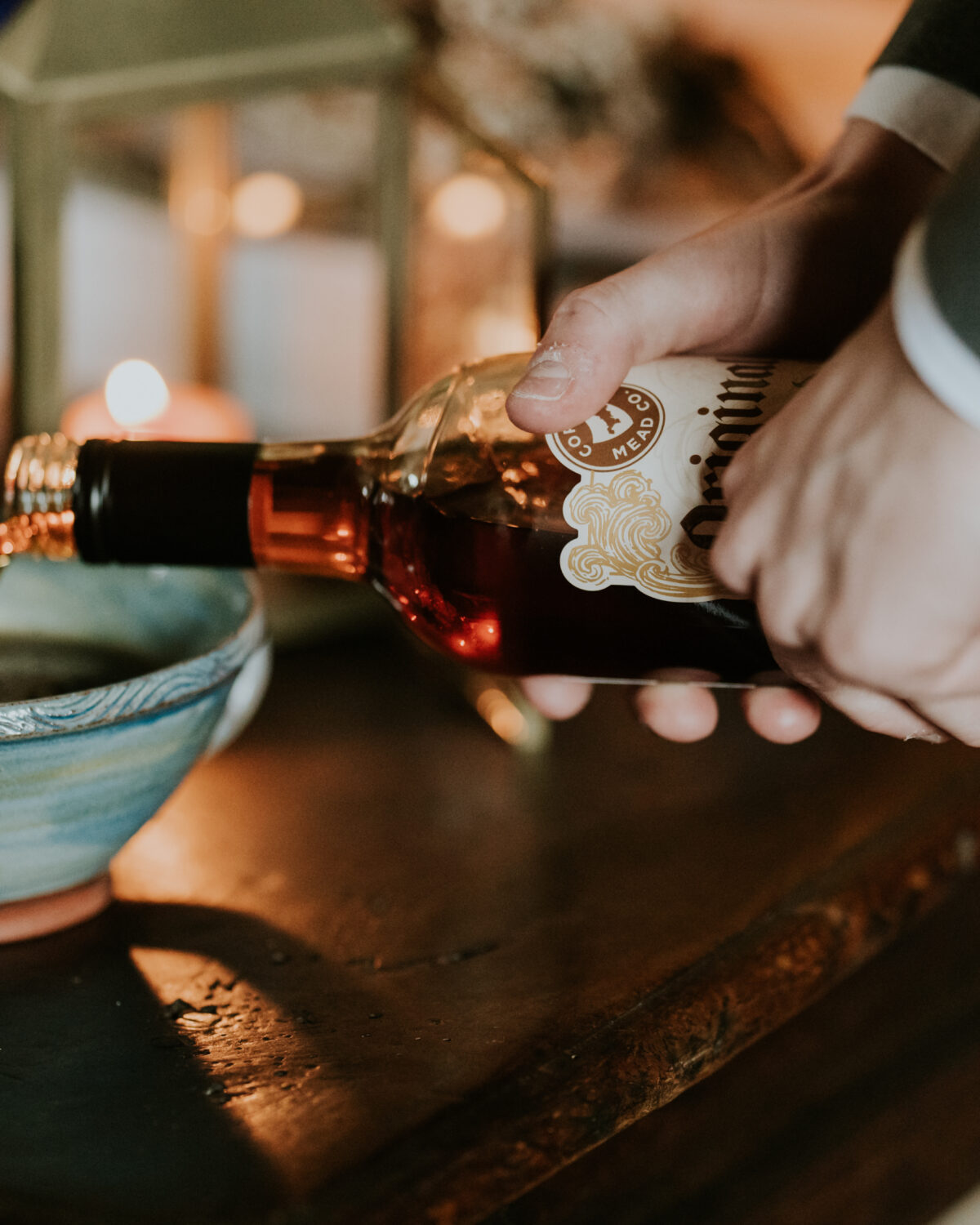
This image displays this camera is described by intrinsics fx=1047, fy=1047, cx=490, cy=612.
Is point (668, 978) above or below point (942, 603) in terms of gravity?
below

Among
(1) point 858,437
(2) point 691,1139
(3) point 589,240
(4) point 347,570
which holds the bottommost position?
(2) point 691,1139

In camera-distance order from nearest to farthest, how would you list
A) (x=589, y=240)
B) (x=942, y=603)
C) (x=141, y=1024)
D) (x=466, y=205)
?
(x=942, y=603) < (x=141, y=1024) < (x=466, y=205) < (x=589, y=240)

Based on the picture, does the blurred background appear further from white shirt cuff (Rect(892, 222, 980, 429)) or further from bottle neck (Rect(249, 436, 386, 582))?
white shirt cuff (Rect(892, 222, 980, 429))

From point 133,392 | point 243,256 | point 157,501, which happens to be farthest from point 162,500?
point 243,256

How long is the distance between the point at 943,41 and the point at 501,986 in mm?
433

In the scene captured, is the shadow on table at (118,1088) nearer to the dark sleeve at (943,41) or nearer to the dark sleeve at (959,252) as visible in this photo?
the dark sleeve at (959,252)

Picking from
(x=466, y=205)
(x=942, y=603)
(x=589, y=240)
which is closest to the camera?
(x=942, y=603)

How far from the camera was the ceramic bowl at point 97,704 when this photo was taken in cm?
34

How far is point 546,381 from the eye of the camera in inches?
13.3

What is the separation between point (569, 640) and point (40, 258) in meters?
0.30

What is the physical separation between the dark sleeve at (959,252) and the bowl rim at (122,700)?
0.26m

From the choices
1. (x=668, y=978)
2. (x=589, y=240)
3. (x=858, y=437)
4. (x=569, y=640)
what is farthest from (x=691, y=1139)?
(x=589, y=240)

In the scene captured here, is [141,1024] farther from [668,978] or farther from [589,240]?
[589,240]

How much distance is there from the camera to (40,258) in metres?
0.48
